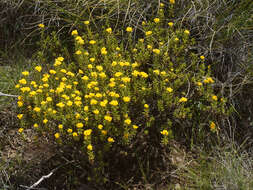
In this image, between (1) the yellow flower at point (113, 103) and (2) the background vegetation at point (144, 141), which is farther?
(2) the background vegetation at point (144, 141)

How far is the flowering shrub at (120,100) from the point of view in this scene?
2393mm

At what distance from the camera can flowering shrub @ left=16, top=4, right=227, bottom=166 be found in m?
2.39

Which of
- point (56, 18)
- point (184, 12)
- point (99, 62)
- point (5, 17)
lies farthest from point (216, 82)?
point (5, 17)

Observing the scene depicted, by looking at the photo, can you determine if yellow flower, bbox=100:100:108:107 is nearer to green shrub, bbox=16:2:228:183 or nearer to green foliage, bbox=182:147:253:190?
green shrub, bbox=16:2:228:183

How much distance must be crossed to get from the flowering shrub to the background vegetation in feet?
0.55

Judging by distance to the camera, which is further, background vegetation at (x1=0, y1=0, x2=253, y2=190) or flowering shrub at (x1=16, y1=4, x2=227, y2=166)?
background vegetation at (x1=0, y1=0, x2=253, y2=190)

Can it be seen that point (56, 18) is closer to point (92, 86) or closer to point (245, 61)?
point (92, 86)

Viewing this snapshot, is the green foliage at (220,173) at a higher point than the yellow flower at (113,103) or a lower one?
lower

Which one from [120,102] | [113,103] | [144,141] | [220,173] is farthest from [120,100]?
[220,173]

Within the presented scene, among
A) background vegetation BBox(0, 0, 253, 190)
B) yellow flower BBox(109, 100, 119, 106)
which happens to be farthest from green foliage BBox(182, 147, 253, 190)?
yellow flower BBox(109, 100, 119, 106)

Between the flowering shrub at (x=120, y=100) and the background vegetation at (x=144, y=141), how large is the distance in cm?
17

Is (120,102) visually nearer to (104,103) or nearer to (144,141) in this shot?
(104,103)

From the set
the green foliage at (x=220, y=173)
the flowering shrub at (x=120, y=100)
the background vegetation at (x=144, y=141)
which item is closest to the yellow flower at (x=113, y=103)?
the flowering shrub at (x=120, y=100)

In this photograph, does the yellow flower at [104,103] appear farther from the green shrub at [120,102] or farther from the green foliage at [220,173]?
the green foliage at [220,173]
